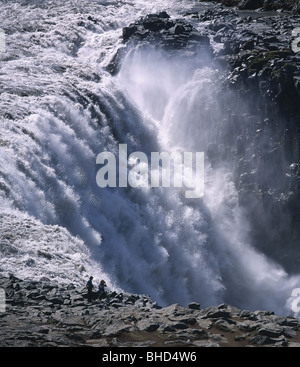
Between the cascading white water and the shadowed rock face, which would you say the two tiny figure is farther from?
the shadowed rock face

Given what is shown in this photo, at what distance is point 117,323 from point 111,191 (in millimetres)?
18620

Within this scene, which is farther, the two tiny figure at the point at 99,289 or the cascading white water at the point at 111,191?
the cascading white water at the point at 111,191

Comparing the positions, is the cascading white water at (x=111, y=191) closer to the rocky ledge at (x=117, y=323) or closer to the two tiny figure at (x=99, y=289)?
the two tiny figure at (x=99, y=289)

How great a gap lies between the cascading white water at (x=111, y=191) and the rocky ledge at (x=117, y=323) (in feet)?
10.2

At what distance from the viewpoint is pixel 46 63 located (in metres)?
52.8

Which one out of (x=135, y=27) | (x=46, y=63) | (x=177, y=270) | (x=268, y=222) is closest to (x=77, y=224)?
(x=177, y=270)

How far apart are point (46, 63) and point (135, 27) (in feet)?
43.0

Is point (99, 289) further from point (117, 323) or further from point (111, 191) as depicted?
point (111, 191)

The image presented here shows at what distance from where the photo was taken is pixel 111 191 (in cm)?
4022

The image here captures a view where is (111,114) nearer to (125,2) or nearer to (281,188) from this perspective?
(281,188)

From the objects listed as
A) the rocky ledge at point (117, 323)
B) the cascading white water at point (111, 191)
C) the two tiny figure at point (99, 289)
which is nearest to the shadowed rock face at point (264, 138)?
the cascading white water at point (111, 191)

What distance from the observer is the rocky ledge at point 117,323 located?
20.6m

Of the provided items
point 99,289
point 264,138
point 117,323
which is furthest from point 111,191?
point 117,323

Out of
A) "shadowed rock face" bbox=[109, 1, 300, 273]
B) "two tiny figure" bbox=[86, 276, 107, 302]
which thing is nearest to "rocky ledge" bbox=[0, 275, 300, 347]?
"two tiny figure" bbox=[86, 276, 107, 302]
